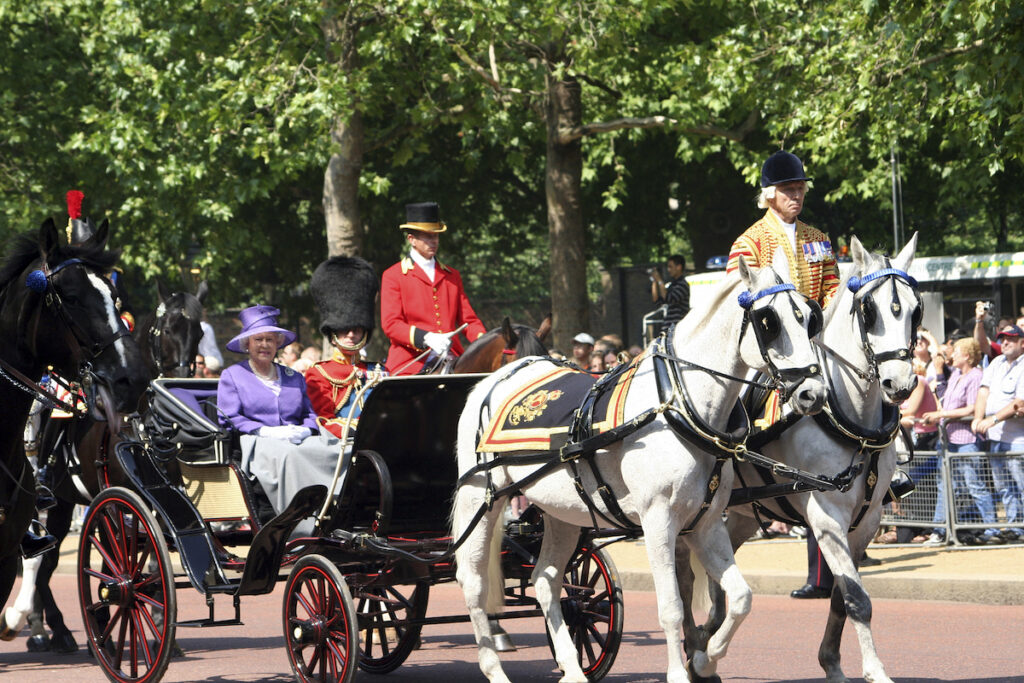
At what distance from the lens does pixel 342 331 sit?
9125 mm

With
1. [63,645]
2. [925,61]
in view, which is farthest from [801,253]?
[925,61]

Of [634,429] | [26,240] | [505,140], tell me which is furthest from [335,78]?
[634,429]

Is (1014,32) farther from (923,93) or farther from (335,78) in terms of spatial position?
(335,78)

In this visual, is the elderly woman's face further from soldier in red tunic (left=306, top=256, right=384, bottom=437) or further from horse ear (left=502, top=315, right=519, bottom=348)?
horse ear (left=502, top=315, right=519, bottom=348)

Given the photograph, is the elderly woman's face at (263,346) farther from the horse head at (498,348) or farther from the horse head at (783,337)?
the horse head at (783,337)

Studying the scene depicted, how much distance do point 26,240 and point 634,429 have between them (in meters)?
3.04

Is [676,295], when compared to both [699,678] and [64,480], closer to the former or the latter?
[64,480]

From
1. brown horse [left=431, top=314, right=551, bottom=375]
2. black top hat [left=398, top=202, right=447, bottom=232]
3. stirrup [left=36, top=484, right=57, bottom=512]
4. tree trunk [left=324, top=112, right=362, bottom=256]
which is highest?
tree trunk [left=324, top=112, right=362, bottom=256]

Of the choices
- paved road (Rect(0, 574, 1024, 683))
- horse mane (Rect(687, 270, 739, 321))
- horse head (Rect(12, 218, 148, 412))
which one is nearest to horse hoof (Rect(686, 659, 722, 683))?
paved road (Rect(0, 574, 1024, 683))

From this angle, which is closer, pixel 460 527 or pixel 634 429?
pixel 634 429

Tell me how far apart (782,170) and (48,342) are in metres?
3.79

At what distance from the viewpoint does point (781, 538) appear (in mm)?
14438

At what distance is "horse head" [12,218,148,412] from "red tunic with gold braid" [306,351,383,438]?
2010 mm

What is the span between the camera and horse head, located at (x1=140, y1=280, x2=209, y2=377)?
12766 mm
